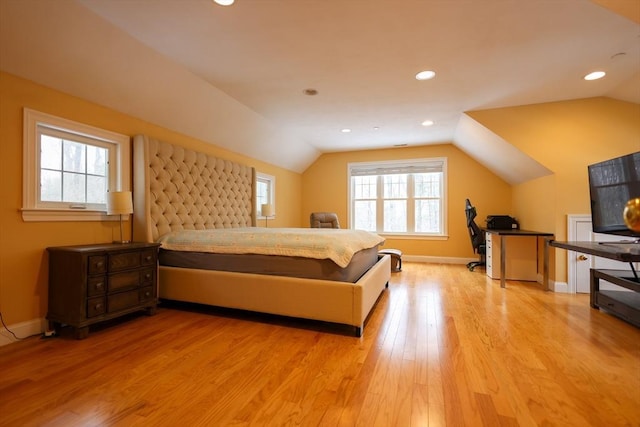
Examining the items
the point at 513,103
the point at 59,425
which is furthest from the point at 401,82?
the point at 59,425

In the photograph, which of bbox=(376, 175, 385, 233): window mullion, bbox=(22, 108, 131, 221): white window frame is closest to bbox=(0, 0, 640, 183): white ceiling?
bbox=(22, 108, 131, 221): white window frame

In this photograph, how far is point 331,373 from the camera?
1753 mm

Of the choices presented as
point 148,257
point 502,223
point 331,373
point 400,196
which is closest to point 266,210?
point 148,257

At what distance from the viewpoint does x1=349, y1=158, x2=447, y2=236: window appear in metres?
5.90

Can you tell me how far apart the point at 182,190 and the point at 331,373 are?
9.22 ft

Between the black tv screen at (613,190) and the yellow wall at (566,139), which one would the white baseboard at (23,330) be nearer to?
the black tv screen at (613,190)

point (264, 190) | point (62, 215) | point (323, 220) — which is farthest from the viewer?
point (323, 220)

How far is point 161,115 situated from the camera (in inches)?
127

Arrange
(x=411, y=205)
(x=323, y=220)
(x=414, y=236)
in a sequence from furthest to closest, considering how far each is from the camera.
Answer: (x=411, y=205)
(x=414, y=236)
(x=323, y=220)

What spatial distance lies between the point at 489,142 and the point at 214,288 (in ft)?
14.1

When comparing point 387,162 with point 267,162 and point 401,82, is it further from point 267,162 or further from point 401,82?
point 401,82

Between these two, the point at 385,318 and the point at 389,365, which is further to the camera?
the point at 385,318

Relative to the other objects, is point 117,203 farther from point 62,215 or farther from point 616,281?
point 616,281

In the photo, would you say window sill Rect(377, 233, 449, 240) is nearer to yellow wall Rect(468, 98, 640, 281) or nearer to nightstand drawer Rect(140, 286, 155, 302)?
yellow wall Rect(468, 98, 640, 281)
